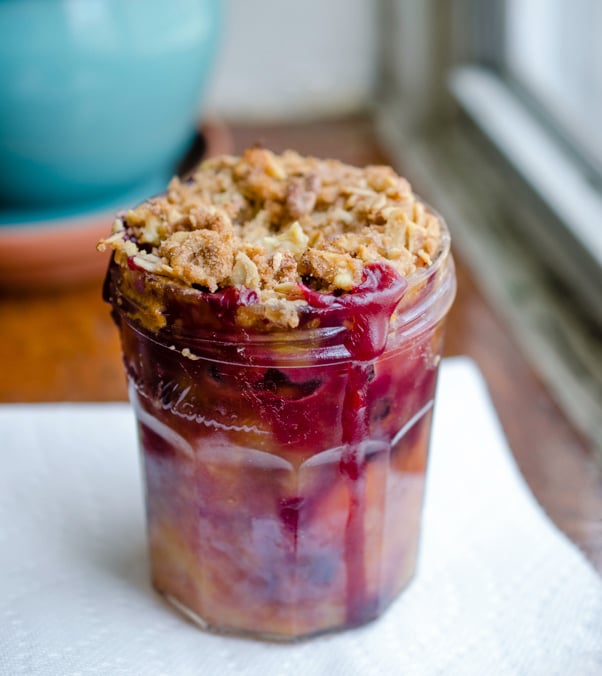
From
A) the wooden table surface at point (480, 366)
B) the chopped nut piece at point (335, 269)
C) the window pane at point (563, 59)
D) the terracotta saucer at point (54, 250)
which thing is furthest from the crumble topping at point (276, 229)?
the window pane at point (563, 59)

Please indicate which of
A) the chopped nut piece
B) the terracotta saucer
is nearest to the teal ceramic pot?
the terracotta saucer

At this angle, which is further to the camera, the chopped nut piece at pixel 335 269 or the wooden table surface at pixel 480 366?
the wooden table surface at pixel 480 366

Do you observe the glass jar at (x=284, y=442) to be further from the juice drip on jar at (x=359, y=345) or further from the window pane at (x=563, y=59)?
the window pane at (x=563, y=59)

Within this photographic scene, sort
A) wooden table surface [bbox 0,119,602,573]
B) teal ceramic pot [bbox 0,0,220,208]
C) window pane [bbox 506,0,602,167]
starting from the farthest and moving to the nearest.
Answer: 1. window pane [bbox 506,0,602,167]
2. teal ceramic pot [bbox 0,0,220,208]
3. wooden table surface [bbox 0,119,602,573]

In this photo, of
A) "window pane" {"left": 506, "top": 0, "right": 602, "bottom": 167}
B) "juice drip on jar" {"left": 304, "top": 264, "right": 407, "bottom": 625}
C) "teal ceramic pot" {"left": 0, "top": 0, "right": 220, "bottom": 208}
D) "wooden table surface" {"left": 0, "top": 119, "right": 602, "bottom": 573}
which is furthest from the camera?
"window pane" {"left": 506, "top": 0, "right": 602, "bottom": 167}

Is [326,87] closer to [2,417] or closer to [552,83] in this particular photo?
[552,83]

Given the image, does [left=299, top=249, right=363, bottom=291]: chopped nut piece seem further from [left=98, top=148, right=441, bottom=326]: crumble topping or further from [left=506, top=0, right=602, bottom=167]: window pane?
[left=506, top=0, right=602, bottom=167]: window pane
